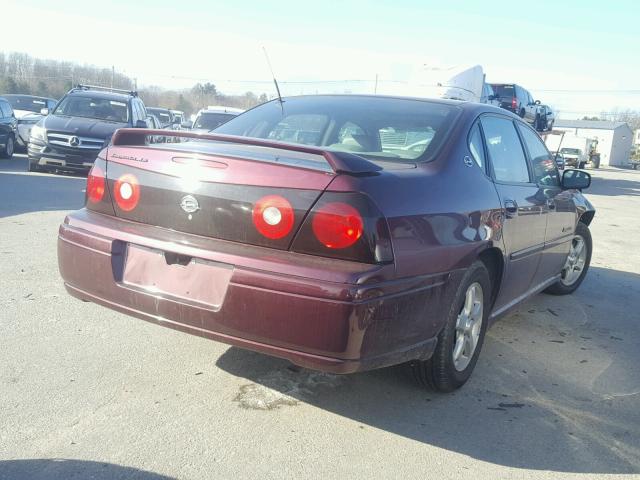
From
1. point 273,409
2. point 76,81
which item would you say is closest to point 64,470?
point 273,409

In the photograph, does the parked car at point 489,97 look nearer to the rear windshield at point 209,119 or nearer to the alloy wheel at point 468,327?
the rear windshield at point 209,119

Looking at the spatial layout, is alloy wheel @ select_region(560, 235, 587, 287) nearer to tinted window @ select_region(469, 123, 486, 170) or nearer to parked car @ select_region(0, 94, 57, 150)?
tinted window @ select_region(469, 123, 486, 170)

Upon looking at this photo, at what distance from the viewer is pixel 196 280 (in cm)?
288

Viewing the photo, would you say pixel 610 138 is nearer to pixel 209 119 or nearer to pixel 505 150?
pixel 209 119

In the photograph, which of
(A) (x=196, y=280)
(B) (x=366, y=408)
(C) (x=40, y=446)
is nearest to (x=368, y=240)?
(A) (x=196, y=280)

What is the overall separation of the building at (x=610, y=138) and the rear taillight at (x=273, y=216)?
7683cm

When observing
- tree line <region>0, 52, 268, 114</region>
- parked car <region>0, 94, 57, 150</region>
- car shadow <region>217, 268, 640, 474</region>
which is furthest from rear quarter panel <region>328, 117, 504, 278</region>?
tree line <region>0, 52, 268, 114</region>

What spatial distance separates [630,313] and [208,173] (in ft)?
14.2

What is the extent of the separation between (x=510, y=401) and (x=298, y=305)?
1599 millimetres

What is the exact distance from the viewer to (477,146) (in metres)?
3.76

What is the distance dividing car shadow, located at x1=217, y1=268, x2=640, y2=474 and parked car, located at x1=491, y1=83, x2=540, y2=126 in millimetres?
16296

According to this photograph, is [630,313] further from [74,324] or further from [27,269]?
[27,269]

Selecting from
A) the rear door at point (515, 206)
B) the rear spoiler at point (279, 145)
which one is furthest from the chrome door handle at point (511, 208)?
the rear spoiler at point (279, 145)

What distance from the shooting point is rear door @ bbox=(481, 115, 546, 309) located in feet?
12.9
